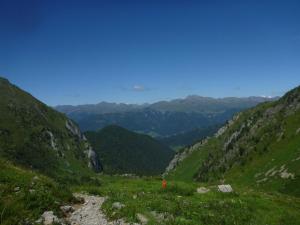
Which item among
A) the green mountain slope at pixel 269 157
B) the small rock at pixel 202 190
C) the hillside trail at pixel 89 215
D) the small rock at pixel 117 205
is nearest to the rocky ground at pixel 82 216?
the hillside trail at pixel 89 215

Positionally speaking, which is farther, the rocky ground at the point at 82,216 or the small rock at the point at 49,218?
the rocky ground at the point at 82,216

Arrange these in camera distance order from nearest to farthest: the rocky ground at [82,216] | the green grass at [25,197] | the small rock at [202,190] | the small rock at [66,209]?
the green grass at [25,197] → the rocky ground at [82,216] → the small rock at [66,209] → the small rock at [202,190]

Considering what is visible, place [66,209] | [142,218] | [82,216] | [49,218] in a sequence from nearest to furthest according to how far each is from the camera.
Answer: [49,218], [142,218], [82,216], [66,209]

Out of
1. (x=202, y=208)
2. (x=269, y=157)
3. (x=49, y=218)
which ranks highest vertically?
(x=49, y=218)

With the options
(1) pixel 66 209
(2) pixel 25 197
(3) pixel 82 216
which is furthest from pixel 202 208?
(2) pixel 25 197

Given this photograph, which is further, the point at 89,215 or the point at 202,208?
the point at 202,208

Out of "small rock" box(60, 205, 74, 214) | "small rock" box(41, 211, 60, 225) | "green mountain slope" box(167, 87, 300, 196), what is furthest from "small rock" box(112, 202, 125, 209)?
"green mountain slope" box(167, 87, 300, 196)

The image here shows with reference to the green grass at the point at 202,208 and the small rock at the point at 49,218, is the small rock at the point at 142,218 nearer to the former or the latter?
the green grass at the point at 202,208

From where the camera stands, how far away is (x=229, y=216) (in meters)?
22.0

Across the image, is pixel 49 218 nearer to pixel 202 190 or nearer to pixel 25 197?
pixel 25 197

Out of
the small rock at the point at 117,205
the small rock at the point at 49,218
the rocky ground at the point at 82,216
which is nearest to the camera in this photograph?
the small rock at the point at 49,218

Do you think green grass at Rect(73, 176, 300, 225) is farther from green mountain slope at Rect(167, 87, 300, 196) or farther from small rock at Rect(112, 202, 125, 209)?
green mountain slope at Rect(167, 87, 300, 196)

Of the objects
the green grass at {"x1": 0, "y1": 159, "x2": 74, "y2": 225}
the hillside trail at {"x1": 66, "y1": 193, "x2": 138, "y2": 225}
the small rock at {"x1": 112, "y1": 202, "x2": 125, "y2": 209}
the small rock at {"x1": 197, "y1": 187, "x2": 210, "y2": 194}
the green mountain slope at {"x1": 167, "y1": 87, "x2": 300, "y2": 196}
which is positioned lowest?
the green mountain slope at {"x1": 167, "y1": 87, "x2": 300, "y2": 196}

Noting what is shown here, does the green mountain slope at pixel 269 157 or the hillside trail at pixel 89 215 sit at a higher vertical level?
the hillside trail at pixel 89 215
